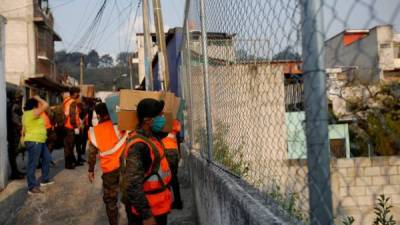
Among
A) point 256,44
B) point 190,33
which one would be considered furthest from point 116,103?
point 256,44

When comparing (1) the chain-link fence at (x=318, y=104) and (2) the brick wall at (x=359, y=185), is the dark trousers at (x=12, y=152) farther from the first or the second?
(2) the brick wall at (x=359, y=185)

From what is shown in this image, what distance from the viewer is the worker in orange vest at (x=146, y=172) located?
3.09m

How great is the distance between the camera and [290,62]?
1.65 m

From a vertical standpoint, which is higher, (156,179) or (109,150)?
(109,150)

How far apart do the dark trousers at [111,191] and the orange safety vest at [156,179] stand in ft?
5.13

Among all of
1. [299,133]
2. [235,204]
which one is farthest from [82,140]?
[299,133]

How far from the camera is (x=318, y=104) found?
128cm

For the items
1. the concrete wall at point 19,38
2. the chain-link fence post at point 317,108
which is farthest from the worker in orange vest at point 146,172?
the concrete wall at point 19,38

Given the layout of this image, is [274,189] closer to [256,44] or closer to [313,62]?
[256,44]

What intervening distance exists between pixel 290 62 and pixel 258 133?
2.53ft

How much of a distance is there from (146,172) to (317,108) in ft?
7.11

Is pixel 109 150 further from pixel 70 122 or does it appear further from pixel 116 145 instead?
pixel 70 122

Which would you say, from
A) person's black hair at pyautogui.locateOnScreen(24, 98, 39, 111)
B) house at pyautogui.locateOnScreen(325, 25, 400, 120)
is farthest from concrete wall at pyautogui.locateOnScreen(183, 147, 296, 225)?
person's black hair at pyautogui.locateOnScreen(24, 98, 39, 111)

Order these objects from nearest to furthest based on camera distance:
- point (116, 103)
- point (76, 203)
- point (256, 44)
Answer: point (256, 44) → point (116, 103) → point (76, 203)
